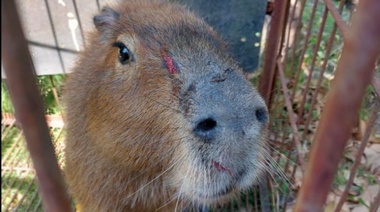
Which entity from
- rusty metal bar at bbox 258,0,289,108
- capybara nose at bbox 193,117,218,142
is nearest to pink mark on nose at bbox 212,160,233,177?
capybara nose at bbox 193,117,218,142

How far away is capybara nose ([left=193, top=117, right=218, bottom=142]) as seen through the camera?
1.88 m

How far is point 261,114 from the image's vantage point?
6.72 ft

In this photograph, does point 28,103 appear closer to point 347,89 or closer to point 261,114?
point 347,89

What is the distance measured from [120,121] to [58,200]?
4.24 feet

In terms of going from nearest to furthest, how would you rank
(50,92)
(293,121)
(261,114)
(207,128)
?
(207,128), (261,114), (293,121), (50,92)

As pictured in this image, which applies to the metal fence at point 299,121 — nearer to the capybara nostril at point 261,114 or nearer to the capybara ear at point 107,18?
the capybara nostril at point 261,114

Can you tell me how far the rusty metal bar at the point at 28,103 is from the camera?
0.84 m

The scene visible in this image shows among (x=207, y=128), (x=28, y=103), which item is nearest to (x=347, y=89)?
(x=28, y=103)

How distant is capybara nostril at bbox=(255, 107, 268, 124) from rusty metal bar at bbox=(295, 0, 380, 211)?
3.33ft

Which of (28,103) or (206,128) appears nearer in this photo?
(28,103)

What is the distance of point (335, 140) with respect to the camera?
0.94m

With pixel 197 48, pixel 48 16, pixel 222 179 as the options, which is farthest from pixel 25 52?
pixel 48 16

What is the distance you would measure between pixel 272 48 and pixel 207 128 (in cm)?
167

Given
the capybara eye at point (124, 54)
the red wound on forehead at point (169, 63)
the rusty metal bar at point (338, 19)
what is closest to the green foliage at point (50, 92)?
the capybara eye at point (124, 54)
